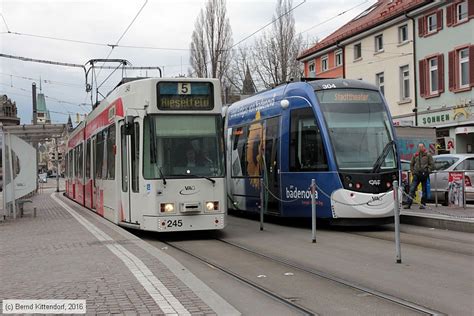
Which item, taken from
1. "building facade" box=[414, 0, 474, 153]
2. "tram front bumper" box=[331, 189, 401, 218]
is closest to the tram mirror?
"tram front bumper" box=[331, 189, 401, 218]

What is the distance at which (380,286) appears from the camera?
7098 millimetres

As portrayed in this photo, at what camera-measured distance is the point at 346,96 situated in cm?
1295

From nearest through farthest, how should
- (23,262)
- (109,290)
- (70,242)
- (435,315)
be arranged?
(435,315), (109,290), (23,262), (70,242)

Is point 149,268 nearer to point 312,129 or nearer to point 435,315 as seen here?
point 435,315

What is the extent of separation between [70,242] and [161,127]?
9.34ft

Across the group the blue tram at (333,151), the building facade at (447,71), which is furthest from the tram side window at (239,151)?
the building facade at (447,71)

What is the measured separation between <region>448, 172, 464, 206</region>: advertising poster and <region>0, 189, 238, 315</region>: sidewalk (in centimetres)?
911

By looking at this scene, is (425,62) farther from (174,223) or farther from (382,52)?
(174,223)

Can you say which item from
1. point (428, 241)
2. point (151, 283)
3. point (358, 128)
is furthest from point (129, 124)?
point (428, 241)

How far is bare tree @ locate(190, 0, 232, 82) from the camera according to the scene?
44.5m

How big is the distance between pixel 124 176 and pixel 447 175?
30.7 ft

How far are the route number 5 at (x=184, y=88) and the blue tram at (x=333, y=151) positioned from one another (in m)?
2.86

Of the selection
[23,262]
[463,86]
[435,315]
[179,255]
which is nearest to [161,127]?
[179,255]

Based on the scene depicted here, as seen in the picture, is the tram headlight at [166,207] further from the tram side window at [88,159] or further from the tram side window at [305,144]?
the tram side window at [88,159]
